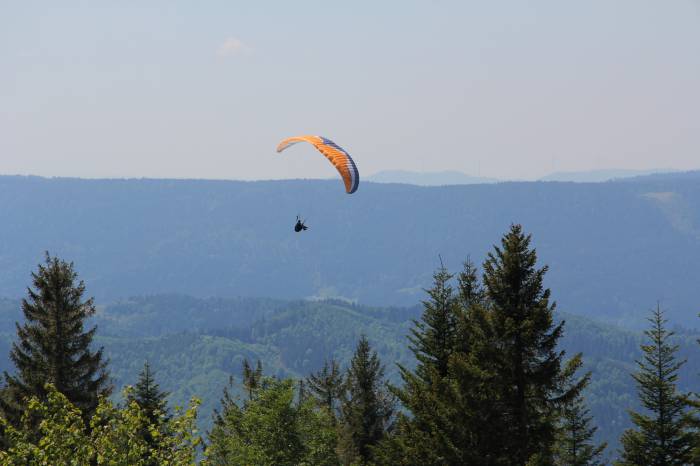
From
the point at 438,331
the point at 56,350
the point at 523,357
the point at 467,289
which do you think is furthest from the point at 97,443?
the point at 56,350

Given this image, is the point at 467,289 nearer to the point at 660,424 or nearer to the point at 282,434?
the point at 660,424

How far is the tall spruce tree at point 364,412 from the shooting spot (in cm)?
5509

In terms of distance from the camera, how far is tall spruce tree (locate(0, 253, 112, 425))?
44656mm

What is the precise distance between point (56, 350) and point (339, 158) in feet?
61.6

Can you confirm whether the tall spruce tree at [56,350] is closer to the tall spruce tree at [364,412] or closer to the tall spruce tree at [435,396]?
the tall spruce tree at [364,412]

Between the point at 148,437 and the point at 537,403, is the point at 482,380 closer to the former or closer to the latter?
the point at 537,403

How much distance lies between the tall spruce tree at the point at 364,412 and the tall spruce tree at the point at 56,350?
53.5 ft

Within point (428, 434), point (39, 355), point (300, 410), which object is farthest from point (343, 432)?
point (428, 434)

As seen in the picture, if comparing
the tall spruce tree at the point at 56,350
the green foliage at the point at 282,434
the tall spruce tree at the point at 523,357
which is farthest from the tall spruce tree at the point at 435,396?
the tall spruce tree at the point at 56,350

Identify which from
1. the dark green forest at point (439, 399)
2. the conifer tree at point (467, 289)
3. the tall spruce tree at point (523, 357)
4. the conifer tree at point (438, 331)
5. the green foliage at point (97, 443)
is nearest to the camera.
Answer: the green foliage at point (97, 443)

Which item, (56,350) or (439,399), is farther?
(56,350)

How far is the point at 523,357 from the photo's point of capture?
29609 millimetres

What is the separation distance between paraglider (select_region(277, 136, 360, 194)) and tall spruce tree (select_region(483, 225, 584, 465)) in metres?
18.3

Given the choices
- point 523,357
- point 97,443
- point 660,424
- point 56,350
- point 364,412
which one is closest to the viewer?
point 97,443
